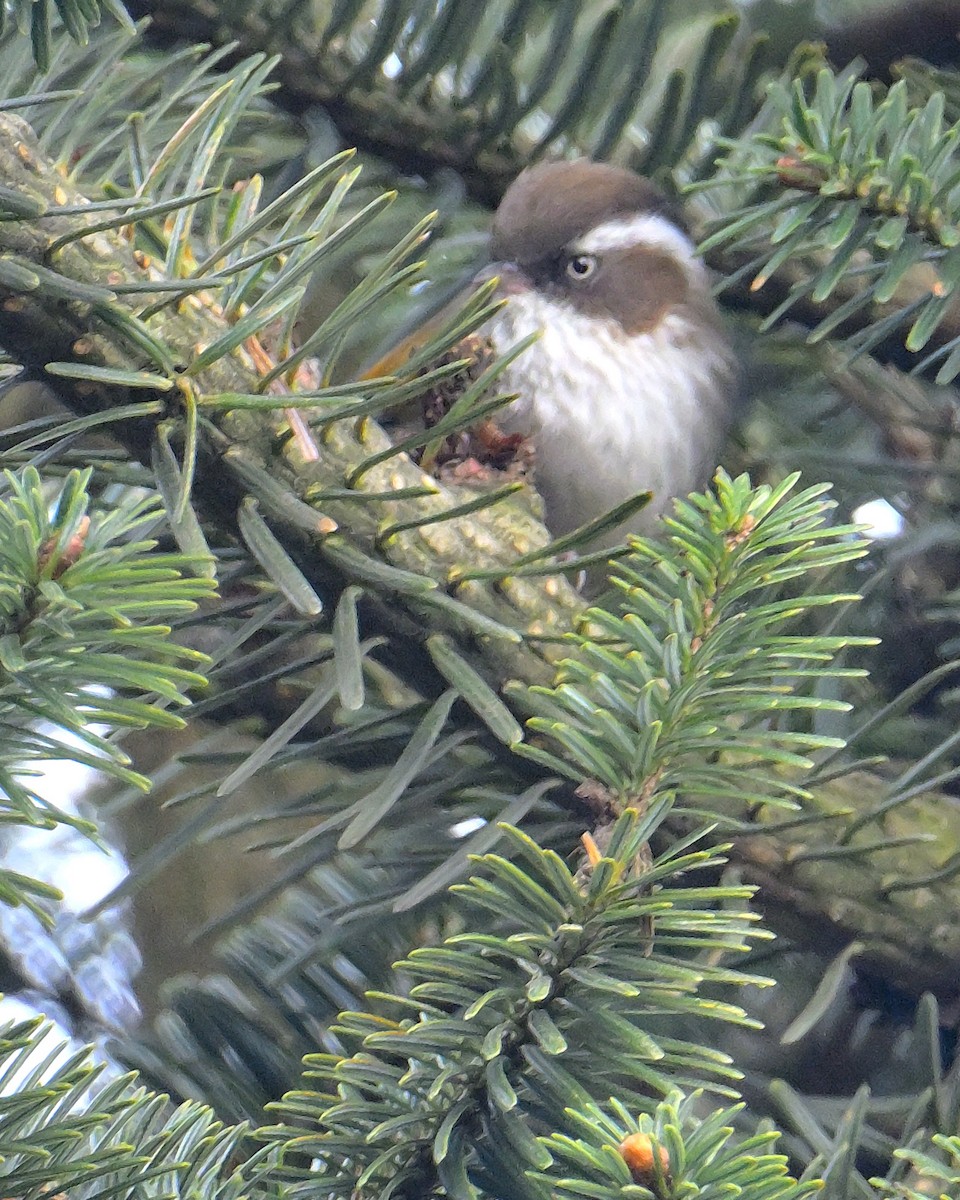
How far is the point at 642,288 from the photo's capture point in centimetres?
147

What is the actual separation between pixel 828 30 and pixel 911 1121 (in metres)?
0.90

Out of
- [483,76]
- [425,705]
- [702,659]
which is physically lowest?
[425,705]

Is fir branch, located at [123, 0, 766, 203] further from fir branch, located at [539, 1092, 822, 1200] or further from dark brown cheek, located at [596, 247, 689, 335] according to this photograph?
fir branch, located at [539, 1092, 822, 1200]

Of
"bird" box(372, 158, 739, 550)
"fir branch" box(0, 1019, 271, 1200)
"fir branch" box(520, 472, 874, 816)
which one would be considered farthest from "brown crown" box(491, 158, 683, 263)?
"fir branch" box(0, 1019, 271, 1200)

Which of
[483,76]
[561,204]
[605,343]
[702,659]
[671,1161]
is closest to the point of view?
[671,1161]

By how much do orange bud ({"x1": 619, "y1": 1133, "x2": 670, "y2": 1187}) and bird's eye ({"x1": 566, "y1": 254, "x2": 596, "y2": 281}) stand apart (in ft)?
3.68

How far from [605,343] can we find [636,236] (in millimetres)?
120

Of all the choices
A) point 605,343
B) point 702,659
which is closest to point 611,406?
point 605,343

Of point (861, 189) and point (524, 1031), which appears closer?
point (524, 1031)

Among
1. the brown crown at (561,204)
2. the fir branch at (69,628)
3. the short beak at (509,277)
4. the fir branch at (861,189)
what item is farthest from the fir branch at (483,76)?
the fir branch at (69,628)

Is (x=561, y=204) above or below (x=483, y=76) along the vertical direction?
below

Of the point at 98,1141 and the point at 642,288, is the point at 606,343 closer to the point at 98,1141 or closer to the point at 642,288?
the point at 642,288

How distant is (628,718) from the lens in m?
0.54

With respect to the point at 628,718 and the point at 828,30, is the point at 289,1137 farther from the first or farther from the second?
the point at 828,30
